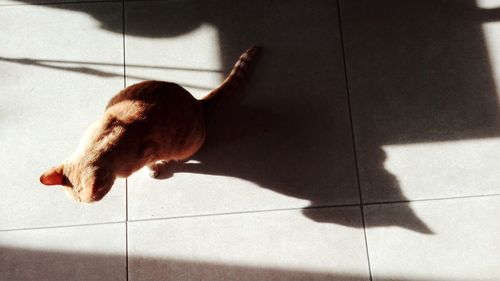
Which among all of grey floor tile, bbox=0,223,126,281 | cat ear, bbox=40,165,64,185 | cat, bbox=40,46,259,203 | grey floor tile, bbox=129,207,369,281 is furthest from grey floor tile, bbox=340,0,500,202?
cat ear, bbox=40,165,64,185

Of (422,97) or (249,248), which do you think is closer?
(249,248)

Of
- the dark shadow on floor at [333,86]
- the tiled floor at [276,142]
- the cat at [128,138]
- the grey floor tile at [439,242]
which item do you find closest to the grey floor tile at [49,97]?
the tiled floor at [276,142]

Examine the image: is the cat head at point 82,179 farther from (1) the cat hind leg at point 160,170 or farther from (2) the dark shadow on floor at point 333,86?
(2) the dark shadow on floor at point 333,86

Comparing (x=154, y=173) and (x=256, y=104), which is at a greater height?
(x=256, y=104)

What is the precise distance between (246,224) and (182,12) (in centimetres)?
102

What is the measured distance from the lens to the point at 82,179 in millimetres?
1488

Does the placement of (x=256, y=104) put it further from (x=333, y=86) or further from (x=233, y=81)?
(x=333, y=86)

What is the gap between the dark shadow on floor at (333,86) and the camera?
2.03 metres

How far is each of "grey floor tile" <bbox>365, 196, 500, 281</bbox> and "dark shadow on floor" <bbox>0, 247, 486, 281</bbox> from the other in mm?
39

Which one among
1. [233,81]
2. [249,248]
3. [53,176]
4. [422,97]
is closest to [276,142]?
[233,81]

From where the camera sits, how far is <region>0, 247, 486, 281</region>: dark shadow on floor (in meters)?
1.88

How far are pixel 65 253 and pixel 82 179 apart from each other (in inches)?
22.6

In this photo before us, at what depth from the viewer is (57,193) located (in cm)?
196

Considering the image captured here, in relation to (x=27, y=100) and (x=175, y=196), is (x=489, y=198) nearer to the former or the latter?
(x=175, y=196)
